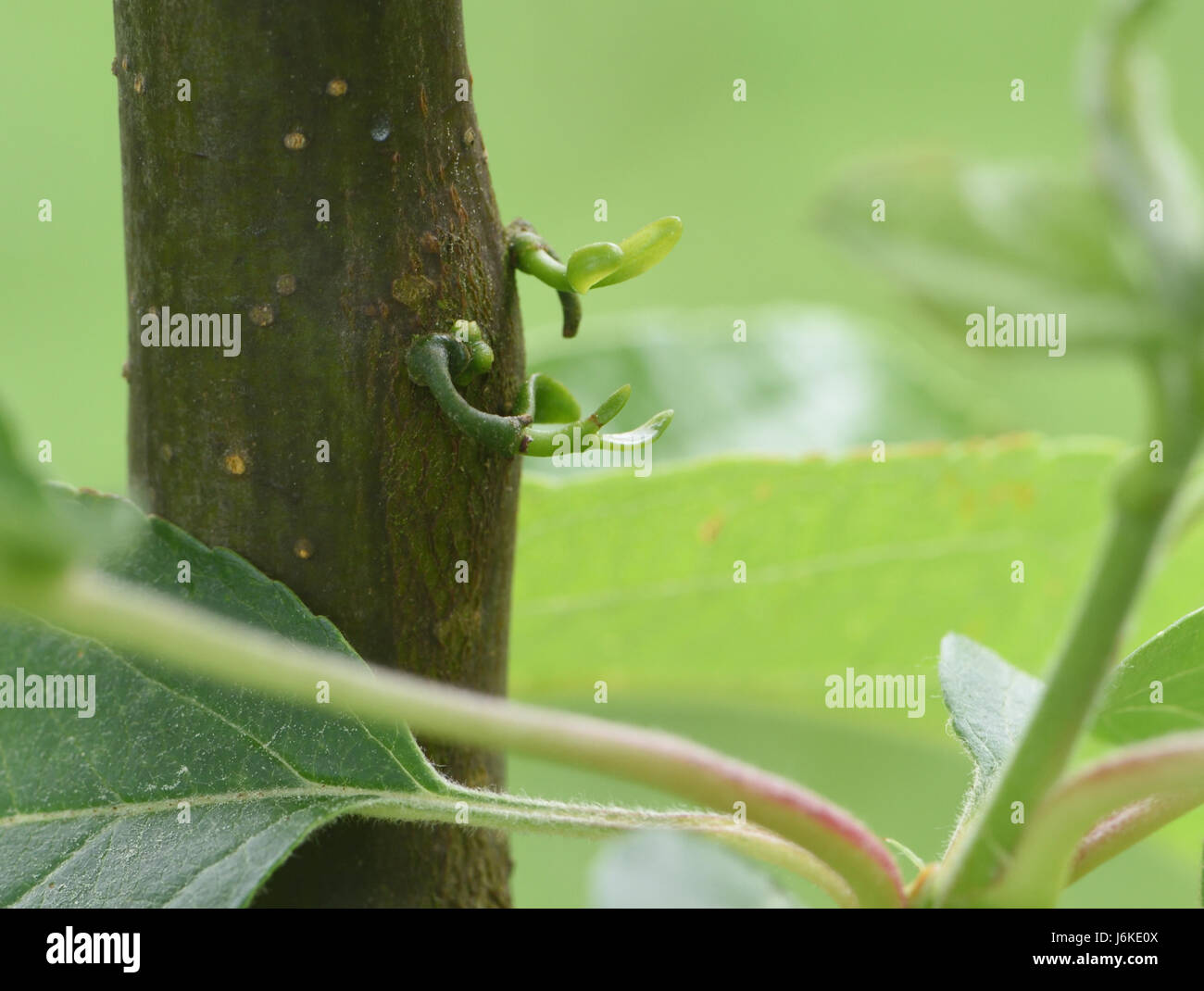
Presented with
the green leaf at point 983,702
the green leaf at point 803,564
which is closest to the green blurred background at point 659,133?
the green leaf at point 803,564

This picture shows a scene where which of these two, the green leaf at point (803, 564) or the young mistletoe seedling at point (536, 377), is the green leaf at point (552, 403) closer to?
the young mistletoe seedling at point (536, 377)

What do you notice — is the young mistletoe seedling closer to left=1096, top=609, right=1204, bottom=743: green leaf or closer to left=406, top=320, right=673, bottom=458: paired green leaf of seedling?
left=406, top=320, right=673, bottom=458: paired green leaf of seedling

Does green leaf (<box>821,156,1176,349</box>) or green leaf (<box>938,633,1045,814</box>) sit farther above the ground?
green leaf (<box>821,156,1176,349</box>)

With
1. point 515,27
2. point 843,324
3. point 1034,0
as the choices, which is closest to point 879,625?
point 843,324

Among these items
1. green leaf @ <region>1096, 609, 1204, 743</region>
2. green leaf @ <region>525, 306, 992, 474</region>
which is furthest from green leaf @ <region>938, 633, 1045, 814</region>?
green leaf @ <region>525, 306, 992, 474</region>

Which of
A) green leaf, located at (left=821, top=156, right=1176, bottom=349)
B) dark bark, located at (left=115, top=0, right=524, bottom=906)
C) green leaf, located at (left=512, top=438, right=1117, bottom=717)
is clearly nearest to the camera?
green leaf, located at (left=821, top=156, right=1176, bottom=349)

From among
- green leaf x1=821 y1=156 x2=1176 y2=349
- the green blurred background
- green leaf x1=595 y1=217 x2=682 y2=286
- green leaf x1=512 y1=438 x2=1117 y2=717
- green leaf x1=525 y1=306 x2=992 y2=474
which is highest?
the green blurred background

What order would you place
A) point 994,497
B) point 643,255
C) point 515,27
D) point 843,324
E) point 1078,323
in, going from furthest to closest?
point 515,27
point 843,324
point 994,497
point 643,255
point 1078,323

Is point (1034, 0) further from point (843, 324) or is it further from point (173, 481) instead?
point (173, 481)
